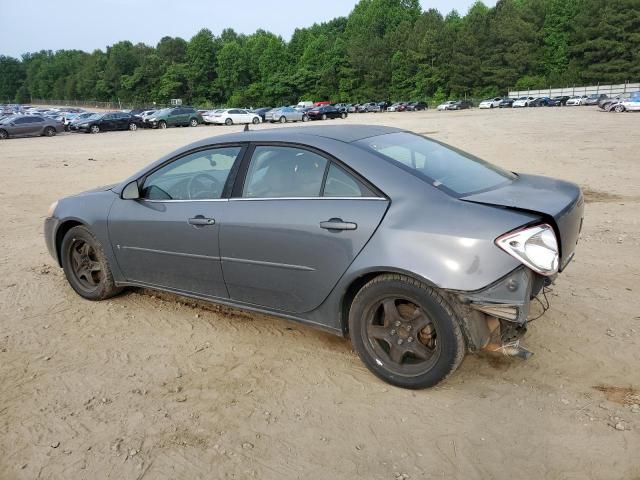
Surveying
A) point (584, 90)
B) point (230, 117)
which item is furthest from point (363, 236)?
point (584, 90)

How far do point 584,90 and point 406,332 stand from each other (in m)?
83.4

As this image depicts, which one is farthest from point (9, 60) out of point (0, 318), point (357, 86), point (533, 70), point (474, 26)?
point (0, 318)

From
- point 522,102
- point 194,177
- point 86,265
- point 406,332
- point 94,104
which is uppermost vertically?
point 194,177

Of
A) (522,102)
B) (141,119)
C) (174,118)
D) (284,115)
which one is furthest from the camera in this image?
(522,102)

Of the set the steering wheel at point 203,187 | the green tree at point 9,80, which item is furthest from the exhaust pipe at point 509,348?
the green tree at point 9,80

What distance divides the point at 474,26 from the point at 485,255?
96172 mm

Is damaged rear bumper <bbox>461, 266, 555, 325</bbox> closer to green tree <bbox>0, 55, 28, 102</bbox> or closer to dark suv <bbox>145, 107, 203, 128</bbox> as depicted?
dark suv <bbox>145, 107, 203, 128</bbox>

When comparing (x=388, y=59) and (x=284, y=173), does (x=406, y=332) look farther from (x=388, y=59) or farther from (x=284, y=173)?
(x=388, y=59)

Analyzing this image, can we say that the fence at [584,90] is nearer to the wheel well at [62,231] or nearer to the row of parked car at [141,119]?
the row of parked car at [141,119]

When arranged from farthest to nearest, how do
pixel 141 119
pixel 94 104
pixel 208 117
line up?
pixel 94 104 → pixel 208 117 → pixel 141 119

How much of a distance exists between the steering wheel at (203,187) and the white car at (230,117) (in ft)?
128

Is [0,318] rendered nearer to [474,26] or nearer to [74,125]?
[74,125]

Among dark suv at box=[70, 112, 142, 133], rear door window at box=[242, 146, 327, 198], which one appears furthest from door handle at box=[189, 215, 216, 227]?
dark suv at box=[70, 112, 142, 133]

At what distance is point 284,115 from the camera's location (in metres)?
→ 44.5
